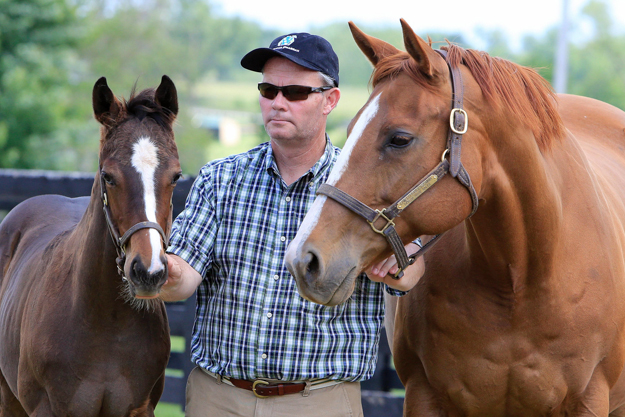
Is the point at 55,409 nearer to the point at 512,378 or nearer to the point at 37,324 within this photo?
the point at 37,324

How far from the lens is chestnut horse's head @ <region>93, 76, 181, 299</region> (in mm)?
2416

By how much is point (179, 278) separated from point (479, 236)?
1132mm

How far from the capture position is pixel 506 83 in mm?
2160

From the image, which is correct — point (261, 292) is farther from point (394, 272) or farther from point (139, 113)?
point (139, 113)

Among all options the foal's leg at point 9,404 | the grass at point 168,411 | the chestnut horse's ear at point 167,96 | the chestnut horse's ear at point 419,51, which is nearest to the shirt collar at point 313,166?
the chestnut horse's ear at point 167,96

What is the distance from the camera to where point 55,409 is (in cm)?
291

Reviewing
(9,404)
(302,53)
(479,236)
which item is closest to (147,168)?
(302,53)

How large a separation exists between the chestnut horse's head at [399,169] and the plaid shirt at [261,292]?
0.54 meters

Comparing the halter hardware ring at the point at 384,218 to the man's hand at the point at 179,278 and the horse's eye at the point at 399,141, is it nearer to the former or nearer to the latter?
the horse's eye at the point at 399,141

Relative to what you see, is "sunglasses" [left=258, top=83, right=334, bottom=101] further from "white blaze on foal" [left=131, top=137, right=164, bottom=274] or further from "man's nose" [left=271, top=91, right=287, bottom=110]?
"white blaze on foal" [left=131, top=137, right=164, bottom=274]

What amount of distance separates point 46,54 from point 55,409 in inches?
484

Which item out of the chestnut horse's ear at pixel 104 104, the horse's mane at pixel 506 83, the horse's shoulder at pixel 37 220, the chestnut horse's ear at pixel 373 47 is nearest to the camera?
the horse's mane at pixel 506 83

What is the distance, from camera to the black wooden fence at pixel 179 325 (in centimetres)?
486

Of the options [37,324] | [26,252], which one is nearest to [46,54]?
[26,252]
